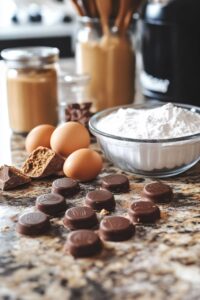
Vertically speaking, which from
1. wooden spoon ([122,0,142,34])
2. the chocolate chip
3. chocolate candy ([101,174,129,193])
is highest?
wooden spoon ([122,0,142,34])

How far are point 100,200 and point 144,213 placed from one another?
0.07 metres

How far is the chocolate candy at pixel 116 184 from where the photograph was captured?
800mm

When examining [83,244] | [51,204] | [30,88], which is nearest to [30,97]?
[30,88]

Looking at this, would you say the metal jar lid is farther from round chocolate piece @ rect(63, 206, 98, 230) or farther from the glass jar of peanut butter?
round chocolate piece @ rect(63, 206, 98, 230)

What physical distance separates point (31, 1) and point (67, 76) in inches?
69.8

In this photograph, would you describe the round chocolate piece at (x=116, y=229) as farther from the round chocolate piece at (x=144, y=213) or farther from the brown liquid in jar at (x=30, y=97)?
the brown liquid in jar at (x=30, y=97)

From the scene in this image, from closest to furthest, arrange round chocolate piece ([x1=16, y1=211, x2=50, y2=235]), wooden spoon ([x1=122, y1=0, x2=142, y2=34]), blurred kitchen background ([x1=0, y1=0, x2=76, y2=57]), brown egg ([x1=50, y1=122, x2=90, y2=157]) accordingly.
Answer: round chocolate piece ([x1=16, y1=211, x2=50, y2=235]), brown egg ([x1=50, y1=122, x2=90, y2=157]), wooden spoon ([x1=122, y1=0, x2=142, y2=34]), blurred kitchen background ([x1=0, y1=0, x2=76, y2=57])

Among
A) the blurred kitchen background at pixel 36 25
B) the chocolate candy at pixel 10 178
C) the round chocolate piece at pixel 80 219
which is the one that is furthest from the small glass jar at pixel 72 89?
the blurred kitchen background at pixel 36 25

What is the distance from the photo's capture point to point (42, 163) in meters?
0.88

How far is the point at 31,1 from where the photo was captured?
287 cm

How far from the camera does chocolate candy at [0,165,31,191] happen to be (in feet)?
2.68

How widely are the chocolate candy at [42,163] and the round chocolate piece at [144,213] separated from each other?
208 mm

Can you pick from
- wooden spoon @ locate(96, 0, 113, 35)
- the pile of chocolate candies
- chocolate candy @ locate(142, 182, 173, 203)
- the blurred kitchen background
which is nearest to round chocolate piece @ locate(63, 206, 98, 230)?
the pile of chocolate candies

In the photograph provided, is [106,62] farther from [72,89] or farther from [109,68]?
[72,89]
